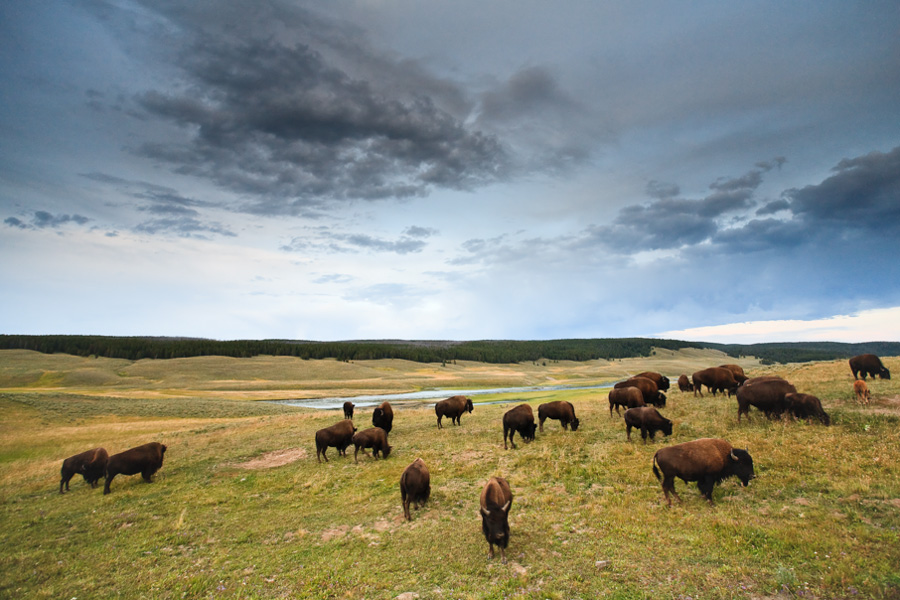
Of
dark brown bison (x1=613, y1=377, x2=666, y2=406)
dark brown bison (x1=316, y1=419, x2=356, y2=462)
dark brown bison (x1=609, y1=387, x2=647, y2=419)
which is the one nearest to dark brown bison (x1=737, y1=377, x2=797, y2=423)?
dark brown bison (x1=609, y1=387, x2=647, y2=419)

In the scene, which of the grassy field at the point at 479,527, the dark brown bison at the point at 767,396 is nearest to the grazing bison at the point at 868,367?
the grassy field at the point at 479,527

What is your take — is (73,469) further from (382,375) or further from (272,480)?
(382,375)

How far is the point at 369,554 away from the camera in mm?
9172

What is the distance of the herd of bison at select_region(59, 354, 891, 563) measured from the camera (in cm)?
995

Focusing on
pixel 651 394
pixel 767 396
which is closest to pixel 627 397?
pixel 651 394

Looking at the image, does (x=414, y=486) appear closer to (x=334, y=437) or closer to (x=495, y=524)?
(x=495, y=524)

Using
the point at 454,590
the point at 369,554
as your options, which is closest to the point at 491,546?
the point at 454,590

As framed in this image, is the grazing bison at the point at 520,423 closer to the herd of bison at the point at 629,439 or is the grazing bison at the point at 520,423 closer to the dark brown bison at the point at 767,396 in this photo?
the herd of bison at the point at 629,439

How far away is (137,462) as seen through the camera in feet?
54.2

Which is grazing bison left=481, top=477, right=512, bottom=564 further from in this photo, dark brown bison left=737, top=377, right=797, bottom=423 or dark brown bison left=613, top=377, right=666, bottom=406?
dark brown bison left=613, top=377, right=666, bottom=406

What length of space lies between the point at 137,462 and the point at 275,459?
5.42 metres

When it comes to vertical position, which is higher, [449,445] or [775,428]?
[775,428]

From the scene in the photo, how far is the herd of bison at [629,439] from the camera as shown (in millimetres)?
9945

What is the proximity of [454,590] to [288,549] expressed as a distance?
15.9ft
